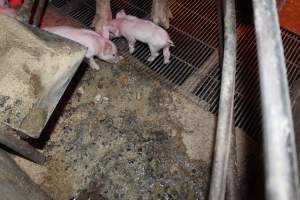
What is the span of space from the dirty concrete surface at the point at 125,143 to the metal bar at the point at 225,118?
1.56 m

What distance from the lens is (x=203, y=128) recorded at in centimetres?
332

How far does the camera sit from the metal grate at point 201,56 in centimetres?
350

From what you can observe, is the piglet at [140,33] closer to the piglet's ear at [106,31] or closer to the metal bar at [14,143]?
the piglet's ear at [106,31]

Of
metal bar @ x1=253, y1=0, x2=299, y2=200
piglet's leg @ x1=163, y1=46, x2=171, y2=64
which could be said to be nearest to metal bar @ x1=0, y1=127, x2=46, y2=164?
metal bar @ x1=253, y1=0, x2=299, y2=200

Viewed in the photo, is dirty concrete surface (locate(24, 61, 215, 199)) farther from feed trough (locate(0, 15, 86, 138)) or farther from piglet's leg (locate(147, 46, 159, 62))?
feed trough (locate(0, 15, 86, 138))

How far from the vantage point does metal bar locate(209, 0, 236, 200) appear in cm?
144

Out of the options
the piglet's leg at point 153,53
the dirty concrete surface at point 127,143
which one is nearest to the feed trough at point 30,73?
the dirty concrete surface at point 127,143

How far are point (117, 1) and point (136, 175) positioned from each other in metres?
2.35

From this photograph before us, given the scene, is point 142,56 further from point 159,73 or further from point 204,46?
point 204,46

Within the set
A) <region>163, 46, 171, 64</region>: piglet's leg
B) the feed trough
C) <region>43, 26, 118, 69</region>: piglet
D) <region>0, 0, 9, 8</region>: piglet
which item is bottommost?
<region>0, 0, 9, 8</region>: piglet

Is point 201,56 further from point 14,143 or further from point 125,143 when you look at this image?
point 14,143

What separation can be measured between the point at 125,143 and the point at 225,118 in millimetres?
1797

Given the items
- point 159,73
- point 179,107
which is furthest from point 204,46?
point 179,107

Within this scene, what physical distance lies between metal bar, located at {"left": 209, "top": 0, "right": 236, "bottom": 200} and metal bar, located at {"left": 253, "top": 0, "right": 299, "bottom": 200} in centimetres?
55
